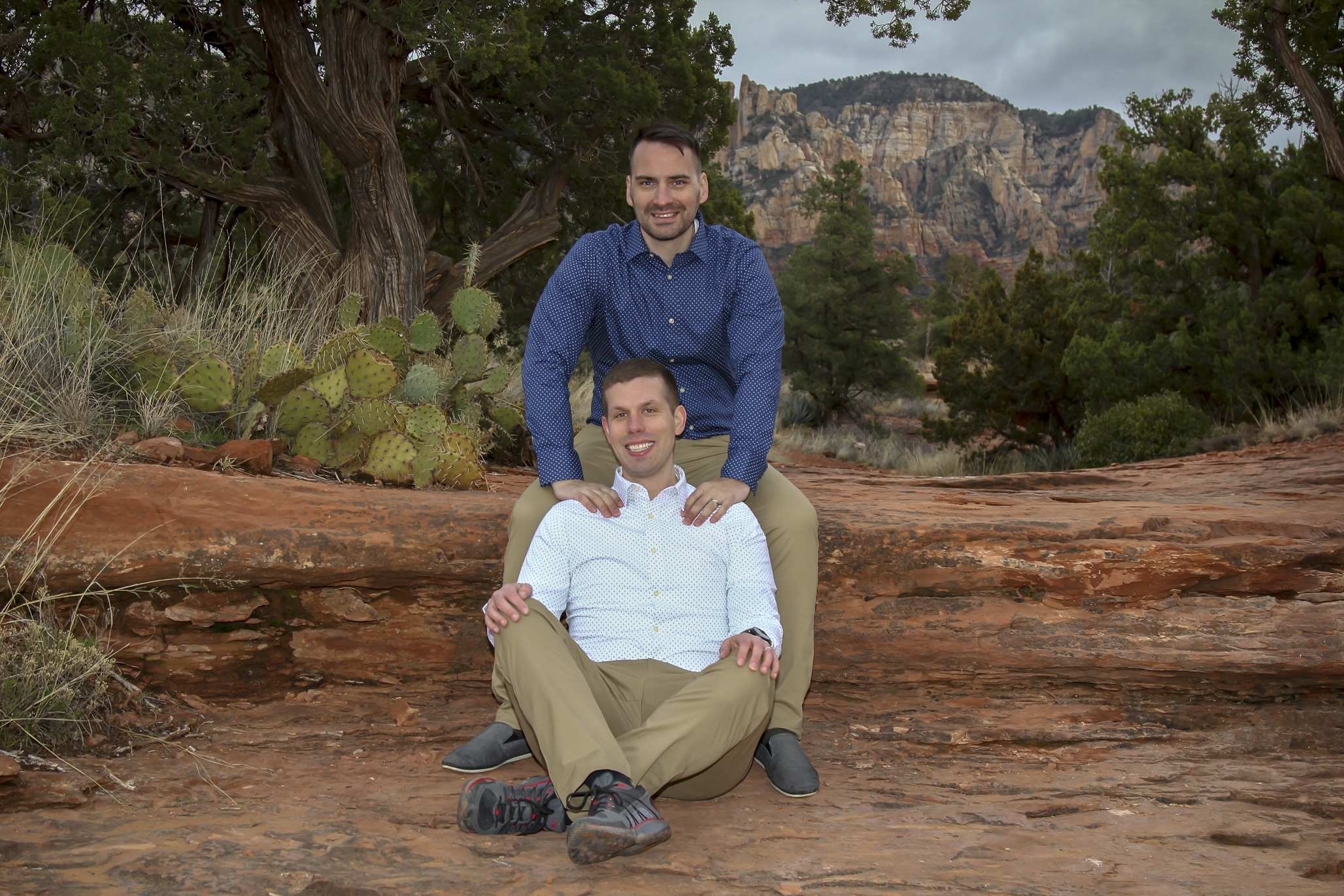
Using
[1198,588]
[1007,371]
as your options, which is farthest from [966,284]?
[1198,588]

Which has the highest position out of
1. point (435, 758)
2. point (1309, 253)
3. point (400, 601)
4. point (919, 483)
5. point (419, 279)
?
point (1309, 253)

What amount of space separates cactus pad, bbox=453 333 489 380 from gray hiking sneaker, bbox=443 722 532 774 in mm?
3199

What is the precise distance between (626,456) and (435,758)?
1.20m

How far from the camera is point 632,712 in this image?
282 centimetres

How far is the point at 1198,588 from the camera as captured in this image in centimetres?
376

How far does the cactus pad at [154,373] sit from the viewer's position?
433 centimetres

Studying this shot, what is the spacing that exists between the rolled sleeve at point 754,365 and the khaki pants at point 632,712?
2.41ft

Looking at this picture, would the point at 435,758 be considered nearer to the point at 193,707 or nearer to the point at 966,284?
the point at 193,707

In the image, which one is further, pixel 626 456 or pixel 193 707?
pixel 193 707

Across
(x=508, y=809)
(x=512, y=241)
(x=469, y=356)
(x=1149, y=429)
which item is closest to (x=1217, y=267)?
(x=1149, y=429)

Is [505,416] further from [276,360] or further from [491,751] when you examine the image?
[491,751]

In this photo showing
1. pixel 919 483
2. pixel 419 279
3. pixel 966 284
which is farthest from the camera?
pixel 966 284

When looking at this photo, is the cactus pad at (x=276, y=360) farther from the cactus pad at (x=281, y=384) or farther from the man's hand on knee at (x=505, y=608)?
the man's hand on knee at (x=505, y=608)

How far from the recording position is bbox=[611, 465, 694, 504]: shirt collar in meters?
2.98
